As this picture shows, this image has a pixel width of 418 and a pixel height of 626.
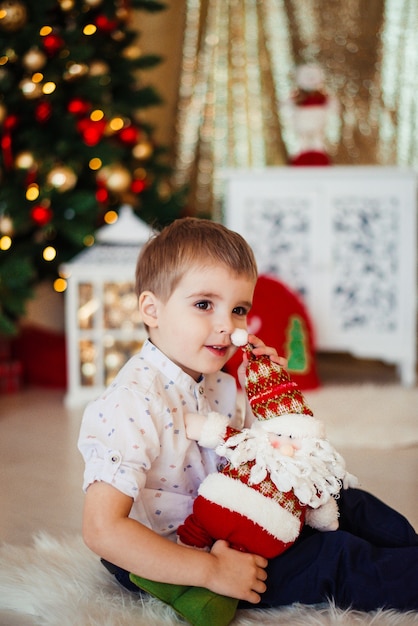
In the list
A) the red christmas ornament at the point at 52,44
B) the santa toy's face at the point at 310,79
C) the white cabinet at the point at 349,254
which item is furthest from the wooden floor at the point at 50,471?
the santa toy's face at the point at 310,79

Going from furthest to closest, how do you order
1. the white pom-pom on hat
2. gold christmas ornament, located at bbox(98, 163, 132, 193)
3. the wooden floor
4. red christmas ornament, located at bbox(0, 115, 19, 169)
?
gold christmas ornament, located at bbox(98, 163, 132, 193)
red christmas ornament, located at bbox(0, 115, 19, 169)
the wooden floor
the white pom-pom on hat

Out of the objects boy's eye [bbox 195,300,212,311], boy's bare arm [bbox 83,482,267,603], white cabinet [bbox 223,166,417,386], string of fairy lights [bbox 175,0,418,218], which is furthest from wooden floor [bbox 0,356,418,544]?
string of fairy lights [bbox 175,0,418,218]

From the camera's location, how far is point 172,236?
97cm

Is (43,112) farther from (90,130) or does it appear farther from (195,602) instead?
(195,602)

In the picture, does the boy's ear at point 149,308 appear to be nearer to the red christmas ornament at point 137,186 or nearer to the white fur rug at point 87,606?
the white fur rug at point 87,606

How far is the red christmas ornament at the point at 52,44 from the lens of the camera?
6.78ft

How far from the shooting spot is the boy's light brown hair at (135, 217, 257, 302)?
0.94 m

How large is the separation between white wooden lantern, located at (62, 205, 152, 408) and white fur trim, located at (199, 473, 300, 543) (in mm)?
1255

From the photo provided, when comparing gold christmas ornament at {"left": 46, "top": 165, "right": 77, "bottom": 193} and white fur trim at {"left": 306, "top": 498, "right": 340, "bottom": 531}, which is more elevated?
gold christmas ornament at {"left": 46, "top": 165, "right": 77, "bottom": 193}

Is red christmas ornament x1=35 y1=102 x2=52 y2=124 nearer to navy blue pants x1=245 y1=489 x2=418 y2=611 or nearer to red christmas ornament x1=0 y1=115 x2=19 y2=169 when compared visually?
red christmas ornament x1=0 y1=115 x2=19 y2=169

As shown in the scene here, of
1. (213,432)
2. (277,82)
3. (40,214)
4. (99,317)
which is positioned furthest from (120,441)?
(277,82)

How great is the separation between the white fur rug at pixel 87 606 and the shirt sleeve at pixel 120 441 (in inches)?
5.9

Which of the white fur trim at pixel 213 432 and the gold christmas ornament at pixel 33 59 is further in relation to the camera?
the gold christmas ornament at pixel 33 59

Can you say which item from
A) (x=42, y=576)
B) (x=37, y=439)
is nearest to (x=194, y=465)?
(x=42, y=576)
